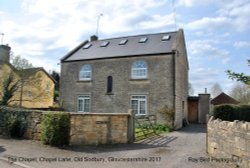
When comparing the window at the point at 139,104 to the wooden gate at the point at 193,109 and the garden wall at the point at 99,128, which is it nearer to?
the garden wall at the point at 99,128

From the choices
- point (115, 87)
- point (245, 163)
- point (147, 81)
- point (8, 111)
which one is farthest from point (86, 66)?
point (245, 163)

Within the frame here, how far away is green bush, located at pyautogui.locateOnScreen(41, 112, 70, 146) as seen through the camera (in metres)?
11.8

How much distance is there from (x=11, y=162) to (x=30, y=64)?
601 inches

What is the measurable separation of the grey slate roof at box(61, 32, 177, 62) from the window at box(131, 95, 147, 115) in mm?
3836

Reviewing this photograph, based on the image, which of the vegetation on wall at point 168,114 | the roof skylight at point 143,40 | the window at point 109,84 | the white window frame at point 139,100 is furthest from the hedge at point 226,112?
the roof skylight at point 143,40

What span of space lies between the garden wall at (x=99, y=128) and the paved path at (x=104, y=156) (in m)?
0.53

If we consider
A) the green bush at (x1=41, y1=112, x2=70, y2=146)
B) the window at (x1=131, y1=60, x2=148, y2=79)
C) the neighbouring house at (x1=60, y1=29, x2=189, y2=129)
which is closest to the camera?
the green bush at (x1=41, y1=112, x2=70, y2=146)

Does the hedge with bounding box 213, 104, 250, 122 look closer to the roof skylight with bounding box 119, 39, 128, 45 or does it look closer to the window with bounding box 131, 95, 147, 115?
the window with bounding box 131, 95, 147, 115

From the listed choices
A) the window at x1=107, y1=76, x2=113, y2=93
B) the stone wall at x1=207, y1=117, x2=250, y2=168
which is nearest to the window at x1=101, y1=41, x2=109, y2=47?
the window at x1=107, y1=76, x2=113, y2=93

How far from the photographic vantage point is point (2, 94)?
21.1 metres

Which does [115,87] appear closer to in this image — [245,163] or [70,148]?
[70,148]

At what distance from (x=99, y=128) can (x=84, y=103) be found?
517 inches

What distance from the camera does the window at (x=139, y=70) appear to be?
2266 cm

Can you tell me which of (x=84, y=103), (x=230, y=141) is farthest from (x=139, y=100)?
(x=230, y=141)
